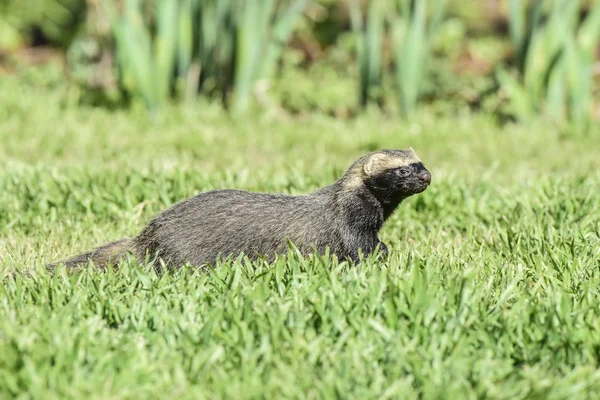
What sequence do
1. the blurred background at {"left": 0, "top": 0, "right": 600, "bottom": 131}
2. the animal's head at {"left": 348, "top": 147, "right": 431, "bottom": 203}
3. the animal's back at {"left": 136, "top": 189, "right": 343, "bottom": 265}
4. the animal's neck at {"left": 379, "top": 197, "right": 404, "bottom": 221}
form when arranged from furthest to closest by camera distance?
the blurred background at {"left": 0, "top": 0, "right": 600, "bottom": 131}, the animal's neck at {"left": 379, "top": 197, "right": 404, "bottom": 221}, the animal's head at {"left": 348, "top": 147, "right": 431, "bottom": 203}, the animal's back at {"left": 136, "top": 189, "right": 343, "bottom": 265}

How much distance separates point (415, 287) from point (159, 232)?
132 centimetres

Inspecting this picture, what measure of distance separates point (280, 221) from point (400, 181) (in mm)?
591

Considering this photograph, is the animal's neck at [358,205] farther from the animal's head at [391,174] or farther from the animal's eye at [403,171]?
the animal's eye at [403,171]

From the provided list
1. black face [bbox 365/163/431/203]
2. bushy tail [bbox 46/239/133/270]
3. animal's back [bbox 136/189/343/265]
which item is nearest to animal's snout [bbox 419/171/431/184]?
black face [bbox 365/163/431/203]

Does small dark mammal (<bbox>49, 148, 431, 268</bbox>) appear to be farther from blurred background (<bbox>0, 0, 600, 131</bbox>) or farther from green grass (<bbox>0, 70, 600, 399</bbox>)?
blurred background (<bbox>0, 0, 600, 131</bbox>)

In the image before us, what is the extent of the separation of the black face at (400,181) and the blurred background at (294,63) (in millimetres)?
4288

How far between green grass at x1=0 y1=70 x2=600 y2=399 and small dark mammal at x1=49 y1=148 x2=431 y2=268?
0.53 feet

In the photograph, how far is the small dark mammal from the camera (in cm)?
391

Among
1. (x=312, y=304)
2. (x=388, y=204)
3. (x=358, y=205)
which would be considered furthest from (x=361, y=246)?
(x=312, y=304)

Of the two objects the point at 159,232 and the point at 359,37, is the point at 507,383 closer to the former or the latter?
the point at 159,232

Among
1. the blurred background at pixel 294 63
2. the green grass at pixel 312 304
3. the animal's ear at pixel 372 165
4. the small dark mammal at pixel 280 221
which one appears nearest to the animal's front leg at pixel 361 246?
the small dark mammal at pixel 280 221

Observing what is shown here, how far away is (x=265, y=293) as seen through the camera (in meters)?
3.27

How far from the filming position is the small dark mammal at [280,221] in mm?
3910

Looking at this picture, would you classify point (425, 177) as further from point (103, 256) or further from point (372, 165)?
point (103, 256)
